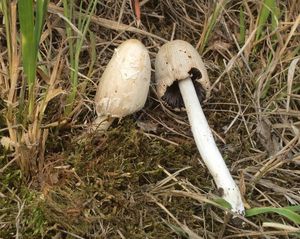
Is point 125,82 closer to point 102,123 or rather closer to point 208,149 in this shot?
point 102,123

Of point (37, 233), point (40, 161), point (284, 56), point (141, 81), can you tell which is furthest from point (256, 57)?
point (37, 233)

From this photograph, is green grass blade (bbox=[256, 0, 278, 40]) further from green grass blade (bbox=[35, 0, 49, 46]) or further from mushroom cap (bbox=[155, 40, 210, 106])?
green grass blade (bbox=[35, 0, 49, 46])

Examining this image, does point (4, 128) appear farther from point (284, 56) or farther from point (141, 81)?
point (284, 56)

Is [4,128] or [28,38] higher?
[28,38]

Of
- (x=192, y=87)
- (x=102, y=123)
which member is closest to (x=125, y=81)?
(x=102, y=123)

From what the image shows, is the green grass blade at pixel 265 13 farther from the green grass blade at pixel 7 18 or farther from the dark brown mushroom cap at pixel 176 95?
the green grass blade at pixel 7 18

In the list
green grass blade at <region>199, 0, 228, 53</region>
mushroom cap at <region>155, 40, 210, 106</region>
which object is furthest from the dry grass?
mushroom cap at <region>155, 40, 210, 106</region>

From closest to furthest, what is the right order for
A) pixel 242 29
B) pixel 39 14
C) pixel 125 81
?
pixel 39 14 → pixel 125 81 → pixel 242 29
